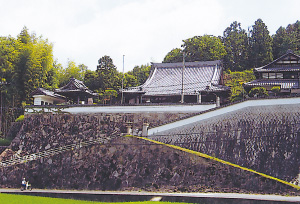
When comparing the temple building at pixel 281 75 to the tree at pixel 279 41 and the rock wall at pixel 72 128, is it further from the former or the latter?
the tree at pixel 279 41

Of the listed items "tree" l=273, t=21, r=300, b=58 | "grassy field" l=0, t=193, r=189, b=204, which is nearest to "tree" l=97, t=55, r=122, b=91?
"tree" l=273, t=21, r=300, b=58

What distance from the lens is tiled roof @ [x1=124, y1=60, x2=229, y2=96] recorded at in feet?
104

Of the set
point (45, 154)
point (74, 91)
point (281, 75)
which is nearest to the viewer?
point (45, 154)

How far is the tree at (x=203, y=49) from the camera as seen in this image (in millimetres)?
46050

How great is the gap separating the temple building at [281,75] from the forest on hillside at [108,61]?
5543 millimetres

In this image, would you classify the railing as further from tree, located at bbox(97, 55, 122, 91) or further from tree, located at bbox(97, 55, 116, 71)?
tree, located at bbox(97, 55, 116, 71)

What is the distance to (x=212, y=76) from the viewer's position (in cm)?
3431

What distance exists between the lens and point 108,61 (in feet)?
147

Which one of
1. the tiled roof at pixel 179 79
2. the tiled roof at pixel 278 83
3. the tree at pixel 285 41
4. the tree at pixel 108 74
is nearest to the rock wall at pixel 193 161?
the tiled roof at pixel 278 83

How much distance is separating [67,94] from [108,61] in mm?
14408

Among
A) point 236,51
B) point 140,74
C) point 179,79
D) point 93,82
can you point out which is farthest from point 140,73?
point 179,79

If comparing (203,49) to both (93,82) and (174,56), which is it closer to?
(174,56)

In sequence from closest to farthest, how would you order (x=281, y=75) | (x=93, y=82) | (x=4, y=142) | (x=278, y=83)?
(x=4, y=142) < (x=278, y=83) < (x=281, y=75) < (x=93, y=82)

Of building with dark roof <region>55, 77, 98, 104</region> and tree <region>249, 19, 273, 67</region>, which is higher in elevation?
tree <region>249, 19, 273, 67</region>
